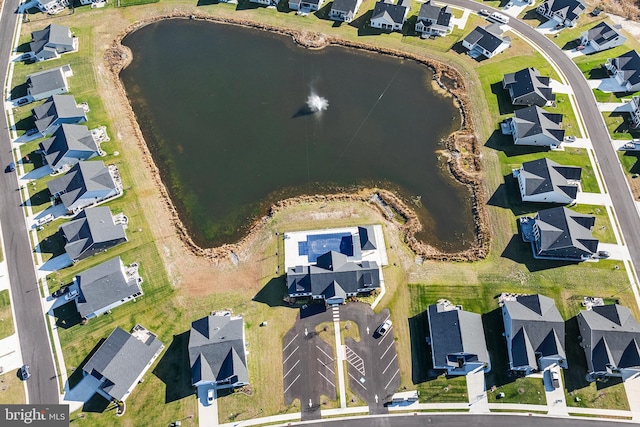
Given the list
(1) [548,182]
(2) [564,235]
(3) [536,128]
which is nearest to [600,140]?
(3) [536,128]

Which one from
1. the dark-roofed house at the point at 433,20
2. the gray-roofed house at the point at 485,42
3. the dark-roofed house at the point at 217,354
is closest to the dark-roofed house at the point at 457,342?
the dark-roofed house at the point at 217,354

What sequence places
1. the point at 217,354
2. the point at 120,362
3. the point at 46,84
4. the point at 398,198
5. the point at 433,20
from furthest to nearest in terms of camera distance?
1. the point at 433,20
2. the point at 46,84
3. the point at 398,198
4. the point at 217,354
5. the point at 120,362

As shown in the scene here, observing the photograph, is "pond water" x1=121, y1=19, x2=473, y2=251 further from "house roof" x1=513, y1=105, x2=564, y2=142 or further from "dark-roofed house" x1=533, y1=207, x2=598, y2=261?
"house roof" x1=513, y1=105, x2=564, y2=142

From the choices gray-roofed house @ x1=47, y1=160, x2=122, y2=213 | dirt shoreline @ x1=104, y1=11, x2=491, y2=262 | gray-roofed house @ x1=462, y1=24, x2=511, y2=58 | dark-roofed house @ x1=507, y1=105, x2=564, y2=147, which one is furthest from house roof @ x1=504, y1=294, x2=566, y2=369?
gray-roofed house @ x1=47, y1=160, x2=122, y2=213

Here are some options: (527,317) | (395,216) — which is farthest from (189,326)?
(527,317)

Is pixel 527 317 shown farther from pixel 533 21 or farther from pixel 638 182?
pixel 533 21

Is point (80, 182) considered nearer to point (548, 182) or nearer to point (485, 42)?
point (548, 182)

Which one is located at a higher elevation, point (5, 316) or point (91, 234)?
point (91, 234)
